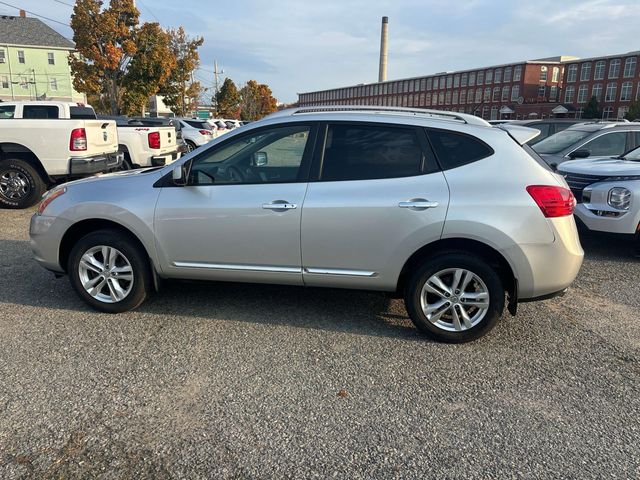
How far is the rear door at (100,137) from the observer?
28.7 feet

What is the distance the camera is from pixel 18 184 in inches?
338

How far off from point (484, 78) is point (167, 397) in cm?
10692

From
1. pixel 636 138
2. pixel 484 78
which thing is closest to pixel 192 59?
pixel 636 138

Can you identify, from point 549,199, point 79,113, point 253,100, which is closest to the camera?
point 549,199

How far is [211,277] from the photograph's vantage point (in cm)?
417

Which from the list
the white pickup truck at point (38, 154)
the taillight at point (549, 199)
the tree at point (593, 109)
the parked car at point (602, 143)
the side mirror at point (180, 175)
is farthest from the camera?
the tree at point (593, 109)

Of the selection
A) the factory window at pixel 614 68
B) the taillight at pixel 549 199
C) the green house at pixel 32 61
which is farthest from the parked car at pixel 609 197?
the factory window at pixel 614 68

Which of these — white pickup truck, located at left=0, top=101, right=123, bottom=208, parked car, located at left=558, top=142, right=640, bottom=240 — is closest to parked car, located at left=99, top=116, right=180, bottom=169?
white pickup truck, located at left=0, top=101, right=123, bottom=208

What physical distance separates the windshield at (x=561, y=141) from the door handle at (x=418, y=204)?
6514 mm

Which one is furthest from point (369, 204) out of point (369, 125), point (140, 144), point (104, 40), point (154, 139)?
point (104, 40)

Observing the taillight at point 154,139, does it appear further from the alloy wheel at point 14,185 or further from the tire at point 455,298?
the tire at point 455,298

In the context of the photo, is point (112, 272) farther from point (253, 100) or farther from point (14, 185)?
point (253, 100)

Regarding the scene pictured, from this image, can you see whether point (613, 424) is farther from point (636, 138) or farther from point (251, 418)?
point (636, 138)

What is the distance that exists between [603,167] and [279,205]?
5.00 m
